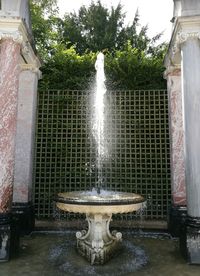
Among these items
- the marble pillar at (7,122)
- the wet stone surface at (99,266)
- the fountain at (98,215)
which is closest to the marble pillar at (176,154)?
the wet stone surface at (99,266)

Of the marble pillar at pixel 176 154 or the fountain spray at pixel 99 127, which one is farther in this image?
the fountain spray at pixel 99 127

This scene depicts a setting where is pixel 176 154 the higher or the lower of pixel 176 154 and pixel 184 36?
the lower

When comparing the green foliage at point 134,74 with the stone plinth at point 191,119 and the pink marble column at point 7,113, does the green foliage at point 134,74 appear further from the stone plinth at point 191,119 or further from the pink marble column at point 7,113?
the pink marble column at point 7,113

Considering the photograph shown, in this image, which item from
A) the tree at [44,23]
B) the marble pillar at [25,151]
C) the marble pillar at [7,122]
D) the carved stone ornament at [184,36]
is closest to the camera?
the marble pillar at [7,122]

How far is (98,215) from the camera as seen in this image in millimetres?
4258

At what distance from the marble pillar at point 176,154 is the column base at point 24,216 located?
9.18 feet

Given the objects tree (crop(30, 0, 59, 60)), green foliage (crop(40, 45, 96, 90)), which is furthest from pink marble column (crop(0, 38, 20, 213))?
tree (crop(30, 0, 59, 60))

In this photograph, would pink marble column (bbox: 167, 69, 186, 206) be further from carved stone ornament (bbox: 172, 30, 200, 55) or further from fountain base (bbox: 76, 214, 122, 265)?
fountain base (bbox: 76, 214, 122, 265)

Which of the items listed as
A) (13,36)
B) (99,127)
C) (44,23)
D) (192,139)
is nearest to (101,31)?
(44,23)

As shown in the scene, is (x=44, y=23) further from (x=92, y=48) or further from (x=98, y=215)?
(x=98, y=215)

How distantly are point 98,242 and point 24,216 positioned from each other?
2.16 metres

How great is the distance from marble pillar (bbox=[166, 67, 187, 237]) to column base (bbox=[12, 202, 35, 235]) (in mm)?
2797

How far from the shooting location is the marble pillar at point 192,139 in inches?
168

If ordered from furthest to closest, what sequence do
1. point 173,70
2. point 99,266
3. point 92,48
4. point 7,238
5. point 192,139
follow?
point 92,48 → point 173,70 → point 192,139 → point 7,238 → point 99,266
